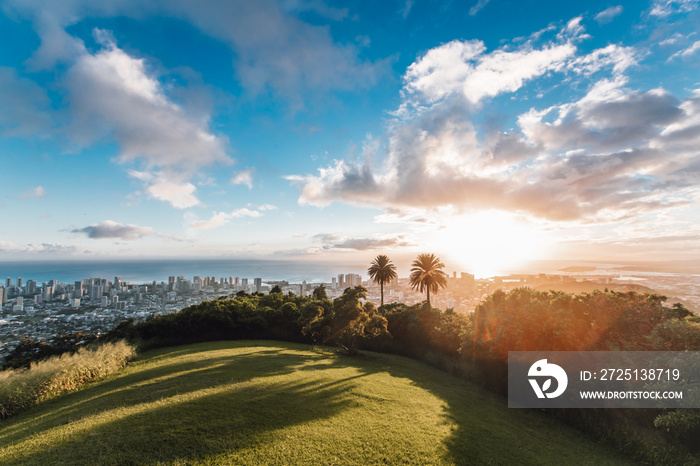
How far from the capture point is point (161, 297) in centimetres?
5881

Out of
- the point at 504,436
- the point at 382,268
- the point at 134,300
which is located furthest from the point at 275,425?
the point at 134,300

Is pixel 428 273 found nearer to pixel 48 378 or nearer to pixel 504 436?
pixel 504 436

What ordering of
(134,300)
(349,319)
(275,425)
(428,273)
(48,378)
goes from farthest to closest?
(134,300), (428,273), (349,319), (48,378), (275,425)

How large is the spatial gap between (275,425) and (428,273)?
1022 inches

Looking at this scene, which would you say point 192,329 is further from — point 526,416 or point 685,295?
point 685,295

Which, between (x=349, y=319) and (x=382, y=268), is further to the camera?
(x=382, y=268)

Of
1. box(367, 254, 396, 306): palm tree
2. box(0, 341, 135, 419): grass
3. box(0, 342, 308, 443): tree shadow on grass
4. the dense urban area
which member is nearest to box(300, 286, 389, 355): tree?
box(0, 342, 308, 443): tree shadow on grass

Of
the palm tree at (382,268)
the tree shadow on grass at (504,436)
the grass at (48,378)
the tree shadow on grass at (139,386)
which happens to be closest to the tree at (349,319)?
the tree shadow on grass at (139,386)

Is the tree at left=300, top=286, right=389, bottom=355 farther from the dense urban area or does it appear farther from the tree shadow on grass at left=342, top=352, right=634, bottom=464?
the dense urban area

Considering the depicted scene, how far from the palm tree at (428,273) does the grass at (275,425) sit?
1840 centimetres

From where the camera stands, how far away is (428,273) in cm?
2997

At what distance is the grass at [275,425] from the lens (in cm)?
526

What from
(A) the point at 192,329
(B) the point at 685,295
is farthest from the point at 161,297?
(B) the point at 685,295

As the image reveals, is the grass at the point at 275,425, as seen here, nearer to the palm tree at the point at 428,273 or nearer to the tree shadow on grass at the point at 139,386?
the tree shadow on grass at the point at 139,386
